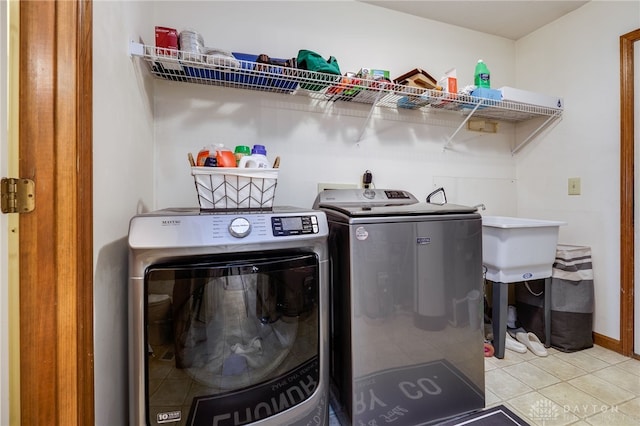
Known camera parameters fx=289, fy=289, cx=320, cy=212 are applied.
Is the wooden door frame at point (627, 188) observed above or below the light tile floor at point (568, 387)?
above

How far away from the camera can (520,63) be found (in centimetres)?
233

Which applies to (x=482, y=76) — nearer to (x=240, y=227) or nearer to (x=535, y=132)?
(x=535, y=132)

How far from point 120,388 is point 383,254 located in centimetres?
101

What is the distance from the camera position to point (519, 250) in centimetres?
168

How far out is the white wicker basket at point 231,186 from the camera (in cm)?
108

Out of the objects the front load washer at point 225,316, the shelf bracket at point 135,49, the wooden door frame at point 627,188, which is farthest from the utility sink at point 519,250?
the shelf bracket at point 135,49

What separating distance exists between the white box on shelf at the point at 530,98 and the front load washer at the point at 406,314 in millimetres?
1100

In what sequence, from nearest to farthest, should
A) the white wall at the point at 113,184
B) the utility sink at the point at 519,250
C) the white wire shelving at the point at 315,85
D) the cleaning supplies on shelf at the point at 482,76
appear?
the white wall at the point at 113,184 → the white wire shelving at the point at 315,85 → the utility sink at the point at 519,250 → the cleaning supplies on shelf at the point at 482,76

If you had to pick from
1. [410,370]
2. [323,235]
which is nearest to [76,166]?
[323,235]

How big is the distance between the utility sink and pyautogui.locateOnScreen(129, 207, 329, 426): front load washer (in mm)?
1192

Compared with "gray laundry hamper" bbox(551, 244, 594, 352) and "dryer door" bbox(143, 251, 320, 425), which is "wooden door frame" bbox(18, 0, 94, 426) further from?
"gray laundry hamper" bbox(551, 244, 594, 352)

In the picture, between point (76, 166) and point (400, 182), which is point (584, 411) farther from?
point (76, 166)

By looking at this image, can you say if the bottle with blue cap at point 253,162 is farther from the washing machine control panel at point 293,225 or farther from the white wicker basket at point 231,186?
the washing machine control panel at point 293,225

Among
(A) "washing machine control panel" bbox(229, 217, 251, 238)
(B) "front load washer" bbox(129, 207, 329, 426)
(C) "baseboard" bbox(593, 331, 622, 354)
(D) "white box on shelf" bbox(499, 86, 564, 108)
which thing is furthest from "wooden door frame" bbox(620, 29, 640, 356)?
(A) "washing machine control panel" bbox(229, 217, 251, 238)
